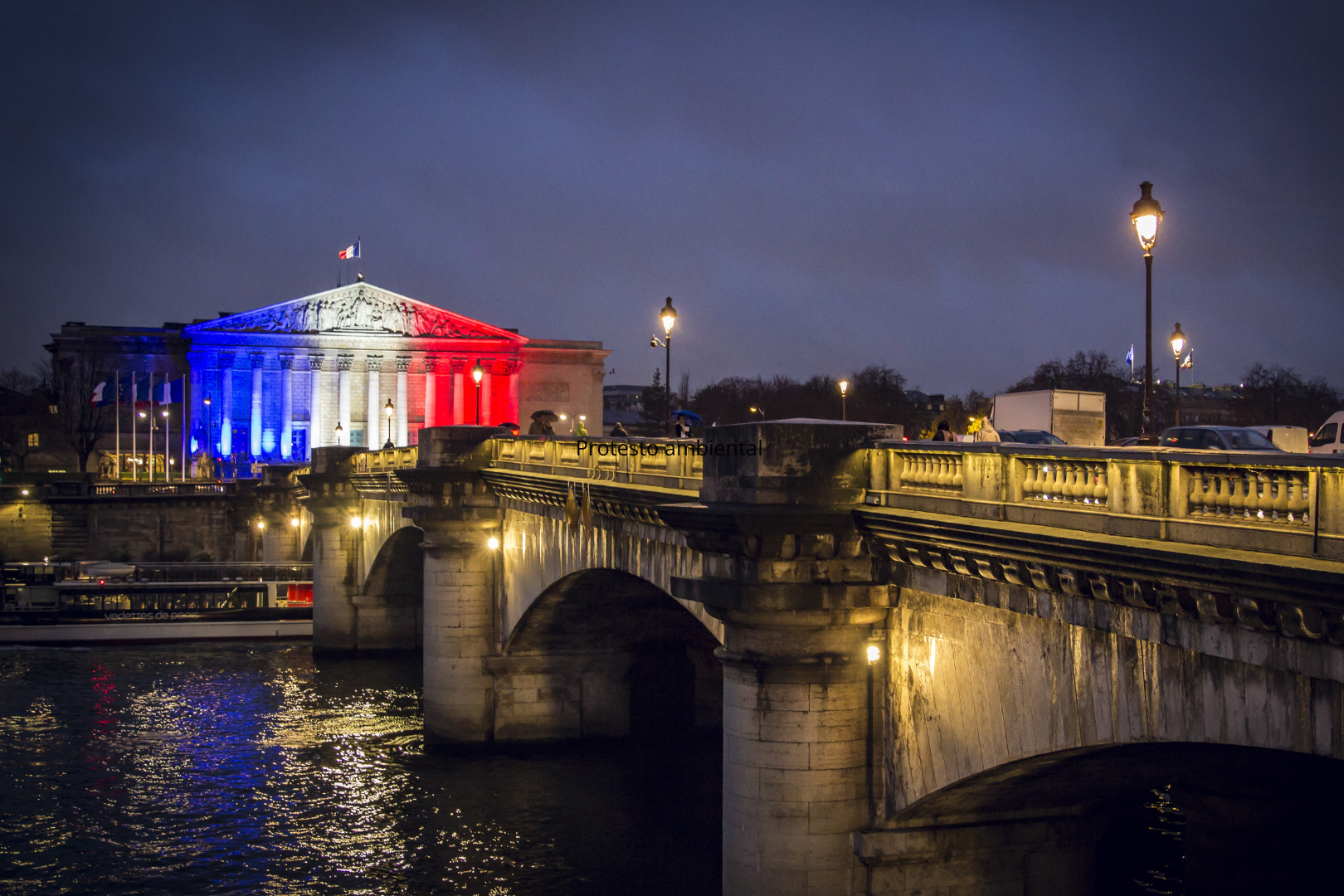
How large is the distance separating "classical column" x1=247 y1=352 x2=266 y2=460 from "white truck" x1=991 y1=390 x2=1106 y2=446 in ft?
303

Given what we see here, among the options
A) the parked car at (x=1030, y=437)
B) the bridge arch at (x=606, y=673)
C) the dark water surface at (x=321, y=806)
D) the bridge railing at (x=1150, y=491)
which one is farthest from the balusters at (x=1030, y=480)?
the bridge arch at (x=606, y=673)

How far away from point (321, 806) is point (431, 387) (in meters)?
96.0

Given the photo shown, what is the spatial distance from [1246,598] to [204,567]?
53348mm

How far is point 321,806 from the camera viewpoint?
2525 cm

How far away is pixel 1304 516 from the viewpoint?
24.5 ft

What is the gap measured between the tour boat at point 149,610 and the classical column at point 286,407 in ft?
192

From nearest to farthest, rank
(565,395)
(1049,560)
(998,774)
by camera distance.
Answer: (1049,560), (998,774), (565,395)

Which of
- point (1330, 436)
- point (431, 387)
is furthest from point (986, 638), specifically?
point (431, 387)

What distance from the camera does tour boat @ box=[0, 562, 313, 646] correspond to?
4844 centimetres

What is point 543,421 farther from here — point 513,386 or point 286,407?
point 513,386

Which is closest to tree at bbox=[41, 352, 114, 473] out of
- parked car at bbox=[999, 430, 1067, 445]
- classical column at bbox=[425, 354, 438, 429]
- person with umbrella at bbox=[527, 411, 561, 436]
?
classical column at bbox=[425, 354, 438, 429]

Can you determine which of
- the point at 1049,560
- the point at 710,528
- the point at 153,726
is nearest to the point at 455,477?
the point at 153,726

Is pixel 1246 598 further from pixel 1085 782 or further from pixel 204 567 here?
pixel 204 567

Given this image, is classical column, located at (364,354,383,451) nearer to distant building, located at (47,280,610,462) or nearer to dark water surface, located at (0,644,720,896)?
distant building, located at (47,280,610,462)
